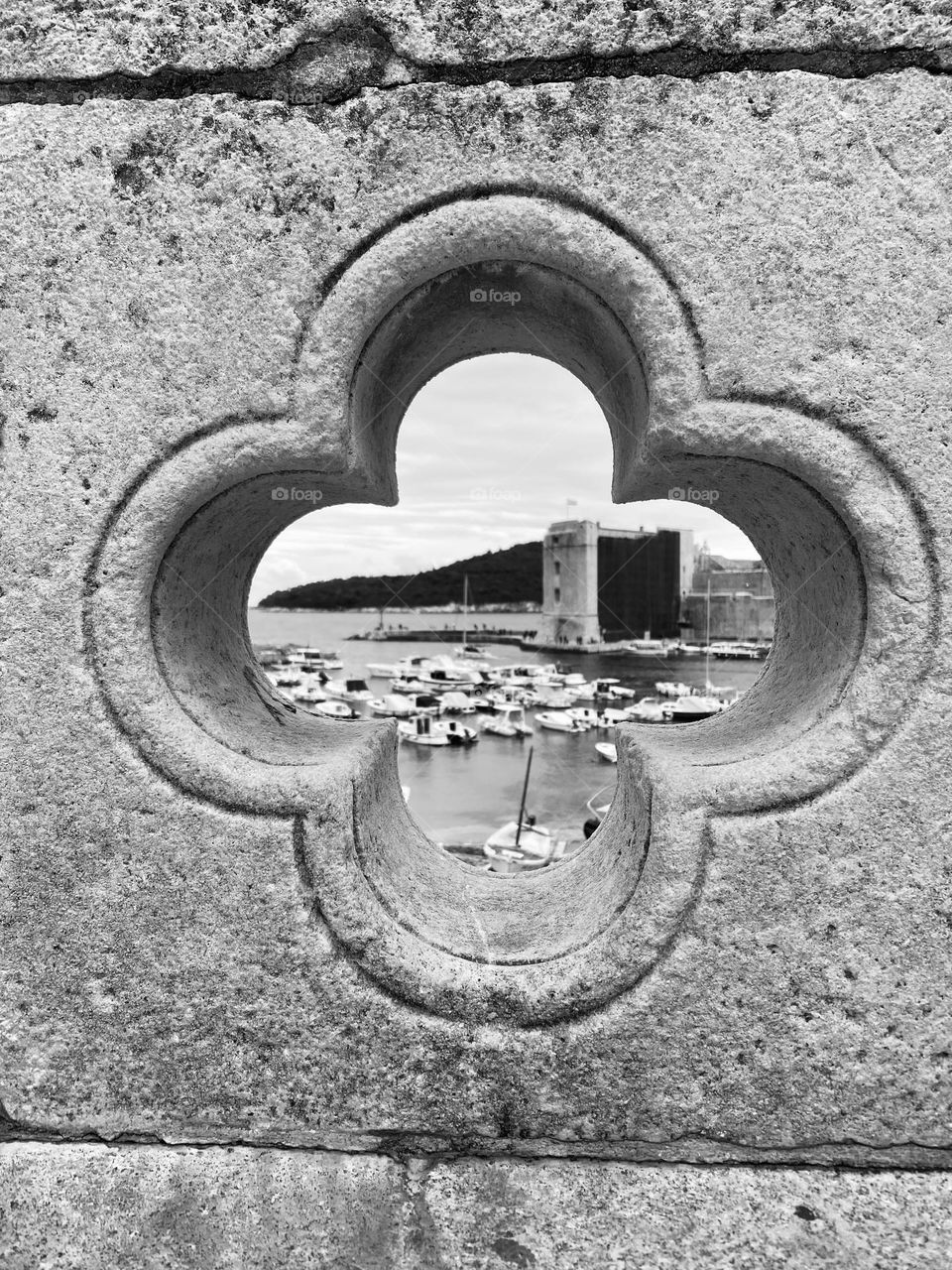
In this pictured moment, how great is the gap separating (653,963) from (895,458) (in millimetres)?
1346

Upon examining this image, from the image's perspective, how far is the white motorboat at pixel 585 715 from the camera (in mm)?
24797

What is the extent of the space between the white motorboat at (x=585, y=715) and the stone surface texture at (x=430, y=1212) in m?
22.9

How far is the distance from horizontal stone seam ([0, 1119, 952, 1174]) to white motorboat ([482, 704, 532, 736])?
24253 millimetres

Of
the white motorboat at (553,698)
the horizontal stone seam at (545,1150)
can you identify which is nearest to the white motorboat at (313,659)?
the white motorboat at (553,698)

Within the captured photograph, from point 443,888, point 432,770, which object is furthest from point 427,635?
point 443,888

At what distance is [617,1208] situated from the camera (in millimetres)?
1818

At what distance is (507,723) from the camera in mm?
27422

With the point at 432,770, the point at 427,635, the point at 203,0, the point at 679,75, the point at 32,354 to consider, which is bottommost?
the point at 432,770

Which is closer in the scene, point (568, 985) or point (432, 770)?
point (568, 985)

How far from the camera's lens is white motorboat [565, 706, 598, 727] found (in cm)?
2480

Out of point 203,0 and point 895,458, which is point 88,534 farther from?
point 895,458

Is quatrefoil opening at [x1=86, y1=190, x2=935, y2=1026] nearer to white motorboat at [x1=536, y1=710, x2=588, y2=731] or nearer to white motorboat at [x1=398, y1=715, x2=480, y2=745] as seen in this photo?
white motorboat at [x1=398, y1=715, x2=480, y2=745]

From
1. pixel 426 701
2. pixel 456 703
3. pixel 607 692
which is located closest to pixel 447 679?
pixel 426 701

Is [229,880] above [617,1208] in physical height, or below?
above
